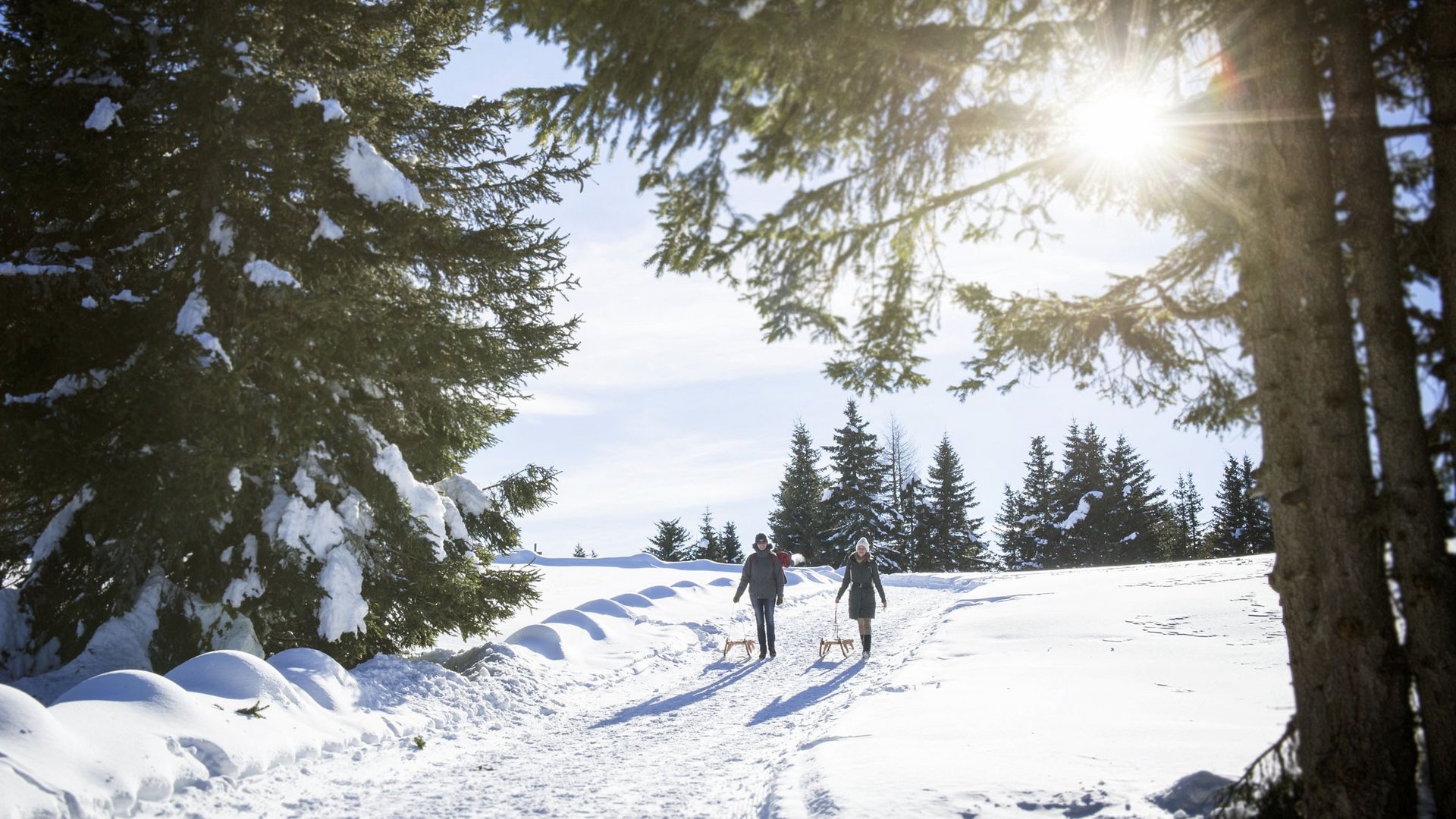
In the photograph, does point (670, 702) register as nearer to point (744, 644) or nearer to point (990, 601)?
point (744, 644)

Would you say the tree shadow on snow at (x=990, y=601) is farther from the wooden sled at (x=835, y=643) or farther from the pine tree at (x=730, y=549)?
the pine tree at (x=730, y=549)

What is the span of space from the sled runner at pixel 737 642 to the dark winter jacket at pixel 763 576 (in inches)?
31.4

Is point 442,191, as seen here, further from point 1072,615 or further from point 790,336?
point 1072,615

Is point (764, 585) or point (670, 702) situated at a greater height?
point (764, 585)

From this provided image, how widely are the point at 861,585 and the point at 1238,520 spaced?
5872cm

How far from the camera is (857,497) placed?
4888cm

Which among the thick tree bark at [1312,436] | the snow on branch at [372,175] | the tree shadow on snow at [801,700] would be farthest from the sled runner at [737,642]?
the thick tree bark at [1312,436]

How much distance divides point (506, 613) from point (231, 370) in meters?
5.27

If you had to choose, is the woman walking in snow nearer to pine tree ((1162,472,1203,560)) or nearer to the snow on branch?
the snow on branch

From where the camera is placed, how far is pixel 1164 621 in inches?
559

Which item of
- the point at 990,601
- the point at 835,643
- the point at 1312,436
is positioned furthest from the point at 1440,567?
the point at 990,601

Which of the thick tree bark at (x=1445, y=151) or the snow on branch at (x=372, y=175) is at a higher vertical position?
the snow on branch at (x=372, y=175)

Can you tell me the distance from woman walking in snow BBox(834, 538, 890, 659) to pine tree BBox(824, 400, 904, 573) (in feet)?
114

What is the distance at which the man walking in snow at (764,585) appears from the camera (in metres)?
13.8
